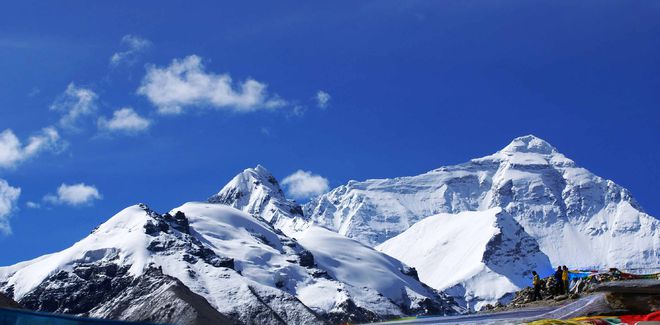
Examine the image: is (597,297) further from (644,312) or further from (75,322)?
(75,322)

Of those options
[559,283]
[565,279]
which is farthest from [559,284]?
[565,279]

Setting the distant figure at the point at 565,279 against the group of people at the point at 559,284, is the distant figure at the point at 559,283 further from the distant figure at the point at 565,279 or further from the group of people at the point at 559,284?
the distant figure at the point at 565,279

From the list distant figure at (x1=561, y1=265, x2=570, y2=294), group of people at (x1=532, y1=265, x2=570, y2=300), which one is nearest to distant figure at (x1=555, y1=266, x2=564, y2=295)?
group of people at (x1=532, y1=265, x2=570, y2=300)

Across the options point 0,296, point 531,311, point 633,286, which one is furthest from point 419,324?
point 0,296

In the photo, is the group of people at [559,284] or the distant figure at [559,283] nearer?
the group of people at [559,284]

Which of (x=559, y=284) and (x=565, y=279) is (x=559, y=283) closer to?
(x=559, y=284)

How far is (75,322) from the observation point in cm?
2141

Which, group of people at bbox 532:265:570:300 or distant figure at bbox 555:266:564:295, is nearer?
group of people at bbox 532:265:570:300

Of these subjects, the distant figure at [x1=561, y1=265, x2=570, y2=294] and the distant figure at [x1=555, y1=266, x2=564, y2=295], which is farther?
the distant figure at [x1=555, y1=266, x2=564, y2=295]

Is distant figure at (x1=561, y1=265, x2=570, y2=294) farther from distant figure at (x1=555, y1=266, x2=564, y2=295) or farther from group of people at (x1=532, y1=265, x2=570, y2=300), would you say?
distant figure at (x1=555, y1=266, x2=564, y2=295)

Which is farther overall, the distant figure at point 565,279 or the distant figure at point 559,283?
the distant figure at point 559,283

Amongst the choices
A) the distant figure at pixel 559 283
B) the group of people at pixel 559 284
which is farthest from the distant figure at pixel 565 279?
the distant figure at pixel 559 283

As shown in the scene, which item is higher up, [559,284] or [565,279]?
[565,279]

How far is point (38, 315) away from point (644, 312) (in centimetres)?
2230
